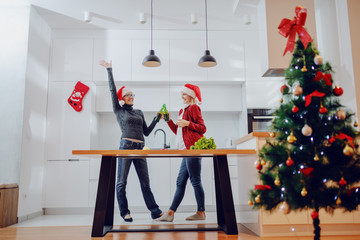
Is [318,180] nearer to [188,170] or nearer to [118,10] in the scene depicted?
[188,170]

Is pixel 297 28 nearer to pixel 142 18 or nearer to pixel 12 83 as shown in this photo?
pixel 142 18

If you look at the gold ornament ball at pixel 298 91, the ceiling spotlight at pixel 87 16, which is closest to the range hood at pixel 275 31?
the gold ornament ball at pixel 298 91

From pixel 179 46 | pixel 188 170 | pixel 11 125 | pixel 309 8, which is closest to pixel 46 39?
pixel 11 125

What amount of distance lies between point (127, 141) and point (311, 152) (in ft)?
7.05

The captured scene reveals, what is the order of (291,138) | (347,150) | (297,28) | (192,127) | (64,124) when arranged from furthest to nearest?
(64,124) < (192,127) < (297,28) < (291,138) < (347,150)

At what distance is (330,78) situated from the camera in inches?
62.5

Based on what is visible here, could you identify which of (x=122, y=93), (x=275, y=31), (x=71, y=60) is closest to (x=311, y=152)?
(x=275, y=31)

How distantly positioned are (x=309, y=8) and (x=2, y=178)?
3.79m

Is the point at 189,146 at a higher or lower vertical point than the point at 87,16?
lower

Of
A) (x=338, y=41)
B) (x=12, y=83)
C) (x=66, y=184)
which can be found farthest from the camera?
(x=66, y=184)

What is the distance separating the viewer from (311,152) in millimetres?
1559

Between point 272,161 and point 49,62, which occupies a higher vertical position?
point 49,62

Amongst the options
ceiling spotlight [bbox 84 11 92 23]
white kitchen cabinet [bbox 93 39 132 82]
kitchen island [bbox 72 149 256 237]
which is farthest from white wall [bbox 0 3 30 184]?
kitchen island [bbox 72 149 256 237]

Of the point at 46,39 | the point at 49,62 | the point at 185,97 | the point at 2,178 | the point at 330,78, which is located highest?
the point at 46,39
